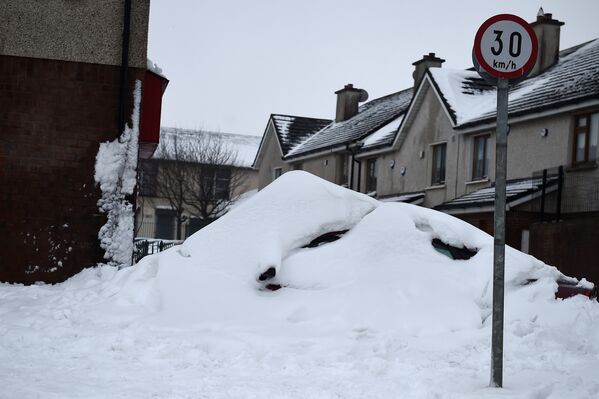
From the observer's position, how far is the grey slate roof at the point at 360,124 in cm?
3288

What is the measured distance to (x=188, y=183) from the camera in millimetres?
45062

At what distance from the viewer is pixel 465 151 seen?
81.4 feet

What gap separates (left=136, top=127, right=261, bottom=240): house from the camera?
44594mm

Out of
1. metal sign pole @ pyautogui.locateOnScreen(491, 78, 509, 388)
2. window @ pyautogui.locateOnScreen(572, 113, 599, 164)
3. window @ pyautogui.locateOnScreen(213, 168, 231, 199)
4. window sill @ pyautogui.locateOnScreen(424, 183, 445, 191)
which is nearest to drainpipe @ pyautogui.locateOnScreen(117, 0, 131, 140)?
metal sign pole @ pyautogui.locateOnScreen(491, 78, 509, 388)

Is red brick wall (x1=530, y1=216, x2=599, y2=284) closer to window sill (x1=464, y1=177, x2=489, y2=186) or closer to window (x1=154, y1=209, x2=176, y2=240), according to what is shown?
window sill (x1=464, y1=177, x2=489, y2=186)

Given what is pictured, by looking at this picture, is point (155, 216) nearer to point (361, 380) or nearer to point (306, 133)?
point (306, 133)

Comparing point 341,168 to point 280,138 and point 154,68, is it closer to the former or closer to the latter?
point 280,138

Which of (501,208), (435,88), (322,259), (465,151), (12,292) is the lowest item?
(12,292)

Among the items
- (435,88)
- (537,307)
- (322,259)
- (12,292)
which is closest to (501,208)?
(537,307)

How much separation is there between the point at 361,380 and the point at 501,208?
1.78m

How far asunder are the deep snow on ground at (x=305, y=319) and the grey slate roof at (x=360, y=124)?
2234cm

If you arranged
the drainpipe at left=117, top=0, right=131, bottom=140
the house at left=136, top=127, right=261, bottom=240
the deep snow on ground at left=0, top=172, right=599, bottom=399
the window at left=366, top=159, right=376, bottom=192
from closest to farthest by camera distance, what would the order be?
the deep snow on ground at left=0, top=172, right=599, bottom=399, the drainpipe at left=117, top=0, right=131, bottom=140, the window at left=366, top=159, right=376, bottom=192, the house at left=136, top=127, right=261, bottom=240

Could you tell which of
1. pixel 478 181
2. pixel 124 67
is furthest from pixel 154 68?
pixel 478 181

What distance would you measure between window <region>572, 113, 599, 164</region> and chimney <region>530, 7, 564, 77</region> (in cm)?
525
